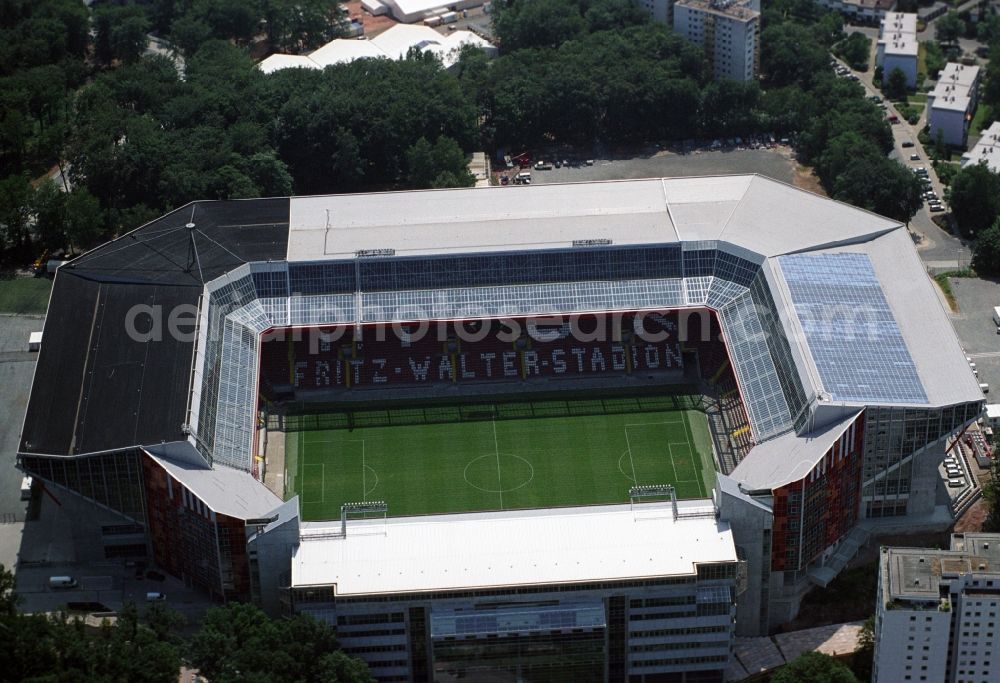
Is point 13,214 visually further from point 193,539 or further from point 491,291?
point 193,539

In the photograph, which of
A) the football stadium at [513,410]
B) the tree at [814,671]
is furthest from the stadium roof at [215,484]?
the tree at [814,671]

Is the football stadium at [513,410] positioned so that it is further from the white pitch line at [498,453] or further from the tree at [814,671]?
the tree at [814,671]

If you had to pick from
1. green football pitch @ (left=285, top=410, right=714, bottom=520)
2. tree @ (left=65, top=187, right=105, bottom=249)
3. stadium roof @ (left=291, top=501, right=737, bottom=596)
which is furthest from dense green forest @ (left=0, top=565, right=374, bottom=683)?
tree @ (left=65, top=187, right=105, bottom=249)

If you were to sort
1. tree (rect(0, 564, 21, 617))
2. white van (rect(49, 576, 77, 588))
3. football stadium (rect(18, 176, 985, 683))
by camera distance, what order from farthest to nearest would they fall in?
white van (rect(49, 576, 77, 588)), football stadium (rect(18, 176, 985, 683)), tree (rect(0, 564, 21, 617))

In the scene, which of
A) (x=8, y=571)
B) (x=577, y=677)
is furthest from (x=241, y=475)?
(x=577, y=677)

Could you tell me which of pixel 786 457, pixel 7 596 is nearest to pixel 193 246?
pixel 7 596

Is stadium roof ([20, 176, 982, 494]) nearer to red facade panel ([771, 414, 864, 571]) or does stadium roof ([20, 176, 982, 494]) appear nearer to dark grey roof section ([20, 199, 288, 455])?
dark grey roof section ([20, 199, 288, 455])

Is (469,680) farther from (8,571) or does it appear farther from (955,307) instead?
(955,307)
